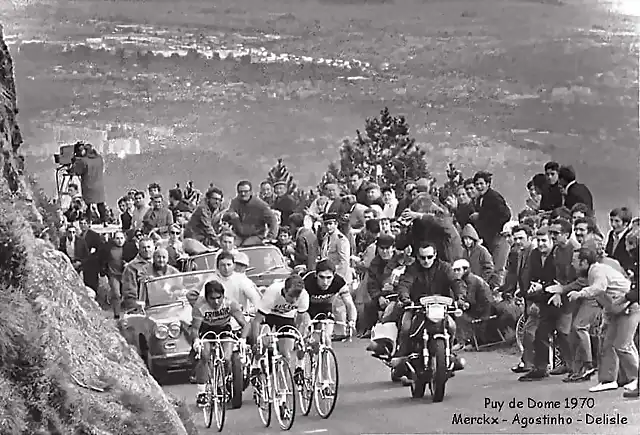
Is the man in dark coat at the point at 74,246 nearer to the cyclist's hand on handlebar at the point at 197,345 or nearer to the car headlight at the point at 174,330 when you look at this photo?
the car headlight at the point at 174,330

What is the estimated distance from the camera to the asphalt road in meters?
6.45

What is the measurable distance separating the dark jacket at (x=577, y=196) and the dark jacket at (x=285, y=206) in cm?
155

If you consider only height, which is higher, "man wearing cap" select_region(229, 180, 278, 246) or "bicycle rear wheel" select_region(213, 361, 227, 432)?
"man wearing cap" select_region(229, 180, 278, 246)

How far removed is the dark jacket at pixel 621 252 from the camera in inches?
265

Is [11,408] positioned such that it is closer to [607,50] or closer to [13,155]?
[13,155]

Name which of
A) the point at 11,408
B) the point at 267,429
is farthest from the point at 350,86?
the point at 11,408

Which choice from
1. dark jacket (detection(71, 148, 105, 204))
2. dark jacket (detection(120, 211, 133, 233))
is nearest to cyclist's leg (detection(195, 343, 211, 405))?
dark jacket (detection(120, 211, 133, 233))

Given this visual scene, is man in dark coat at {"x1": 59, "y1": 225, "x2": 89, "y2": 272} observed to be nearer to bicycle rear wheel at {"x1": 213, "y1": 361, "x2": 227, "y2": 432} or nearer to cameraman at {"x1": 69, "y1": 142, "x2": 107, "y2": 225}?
A: cameraman at {"x1": 69, "y1": 142, "x2": 107, "y2": 225}

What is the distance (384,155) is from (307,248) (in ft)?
2.25

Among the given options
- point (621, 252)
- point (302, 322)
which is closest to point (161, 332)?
point (302, 322)

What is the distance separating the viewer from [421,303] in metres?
6.53

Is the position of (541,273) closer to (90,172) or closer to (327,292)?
(327,292)

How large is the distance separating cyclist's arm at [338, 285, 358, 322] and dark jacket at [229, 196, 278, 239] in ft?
1.57

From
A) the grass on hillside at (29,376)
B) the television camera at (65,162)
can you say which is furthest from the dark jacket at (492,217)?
the grass on hillside at (29,376)
